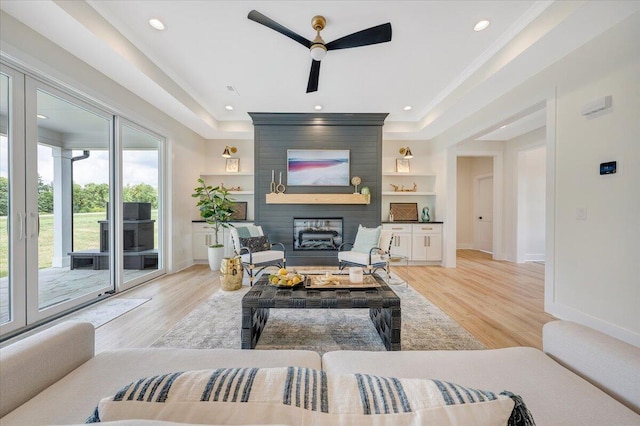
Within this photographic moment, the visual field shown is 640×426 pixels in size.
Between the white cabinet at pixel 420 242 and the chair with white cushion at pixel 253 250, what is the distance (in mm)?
2424

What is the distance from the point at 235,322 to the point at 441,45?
3.71 m

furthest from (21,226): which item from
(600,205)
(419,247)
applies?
(419,247)

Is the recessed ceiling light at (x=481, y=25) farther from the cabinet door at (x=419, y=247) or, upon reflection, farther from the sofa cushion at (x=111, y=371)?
the cabinet door at (x=419, y=247)

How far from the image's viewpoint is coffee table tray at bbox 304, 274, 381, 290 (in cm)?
226

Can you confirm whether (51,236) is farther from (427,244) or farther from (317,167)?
(427,244)

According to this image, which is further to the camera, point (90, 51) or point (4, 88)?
point (90, 51)

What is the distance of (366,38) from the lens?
7.70 ft

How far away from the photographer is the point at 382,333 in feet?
7.15

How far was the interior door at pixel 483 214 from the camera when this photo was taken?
267 inches

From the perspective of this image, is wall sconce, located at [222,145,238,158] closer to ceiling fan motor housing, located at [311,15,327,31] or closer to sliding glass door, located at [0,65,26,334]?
sliding glass door, located at [0,65,26,334]

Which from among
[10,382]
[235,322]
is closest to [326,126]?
[235,322]

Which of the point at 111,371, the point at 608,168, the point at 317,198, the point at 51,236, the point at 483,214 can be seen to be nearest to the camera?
the point at 111,371

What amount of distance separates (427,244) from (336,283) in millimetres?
3485

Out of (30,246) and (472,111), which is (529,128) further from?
(30,246)
